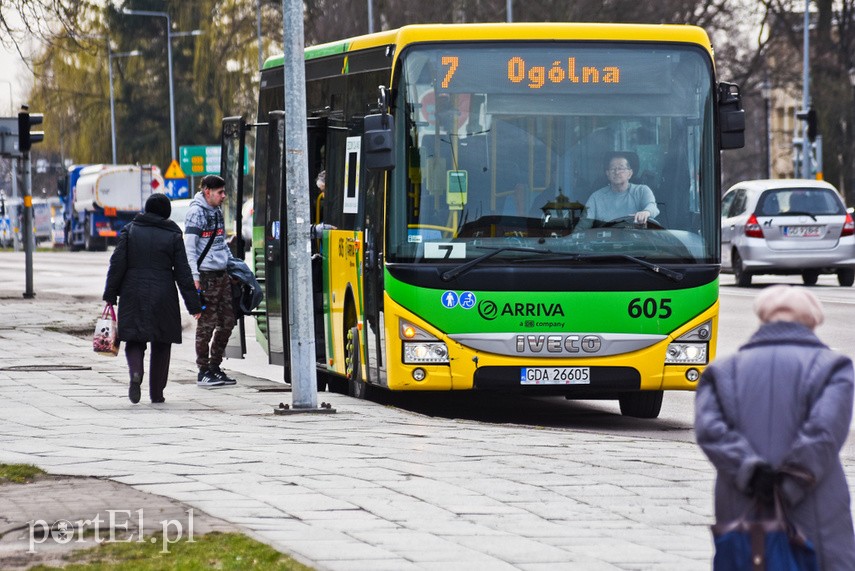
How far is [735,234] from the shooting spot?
A: 29859 mm

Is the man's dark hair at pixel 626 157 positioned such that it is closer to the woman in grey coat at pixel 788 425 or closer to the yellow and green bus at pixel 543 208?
the yellow and green bus at pixel 543 208

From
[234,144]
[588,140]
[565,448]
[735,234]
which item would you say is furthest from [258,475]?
[735,234]

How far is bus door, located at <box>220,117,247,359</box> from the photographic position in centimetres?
1620

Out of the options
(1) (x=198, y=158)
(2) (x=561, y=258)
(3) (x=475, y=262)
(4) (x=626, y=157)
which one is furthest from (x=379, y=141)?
(1) (x=198, y=158)

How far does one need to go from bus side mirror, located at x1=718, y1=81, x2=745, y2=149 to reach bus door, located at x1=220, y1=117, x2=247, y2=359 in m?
5.02

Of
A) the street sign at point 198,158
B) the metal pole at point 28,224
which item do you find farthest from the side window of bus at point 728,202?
the street sign at point 198,158

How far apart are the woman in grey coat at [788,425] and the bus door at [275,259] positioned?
9613 mm

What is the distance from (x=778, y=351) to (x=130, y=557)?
2.80 metres

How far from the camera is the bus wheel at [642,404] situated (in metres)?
13.4

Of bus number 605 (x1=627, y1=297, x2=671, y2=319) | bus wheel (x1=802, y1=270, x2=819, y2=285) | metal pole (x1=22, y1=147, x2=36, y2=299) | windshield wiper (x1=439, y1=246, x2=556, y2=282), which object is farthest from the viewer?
bus wheel (x1=802, y1=270, x2=819, y2=285)

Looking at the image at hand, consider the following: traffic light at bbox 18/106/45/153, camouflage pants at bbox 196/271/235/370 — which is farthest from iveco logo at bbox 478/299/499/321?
traffic light at bbox 18/106/45/153

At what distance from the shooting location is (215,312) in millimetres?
14914

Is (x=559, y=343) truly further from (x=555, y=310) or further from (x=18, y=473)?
(x=18, y=473)

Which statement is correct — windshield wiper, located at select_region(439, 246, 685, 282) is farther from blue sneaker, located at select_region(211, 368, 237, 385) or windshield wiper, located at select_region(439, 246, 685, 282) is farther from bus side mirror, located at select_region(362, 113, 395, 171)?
blue sneaker, located at select_region(211, 368, 237, 385)
